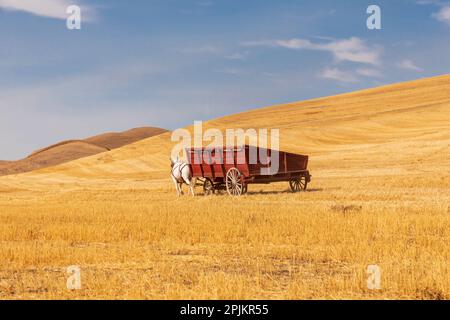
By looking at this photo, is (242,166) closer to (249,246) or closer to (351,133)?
(249,246)

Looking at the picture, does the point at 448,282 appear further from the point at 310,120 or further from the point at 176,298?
the point at 310,120

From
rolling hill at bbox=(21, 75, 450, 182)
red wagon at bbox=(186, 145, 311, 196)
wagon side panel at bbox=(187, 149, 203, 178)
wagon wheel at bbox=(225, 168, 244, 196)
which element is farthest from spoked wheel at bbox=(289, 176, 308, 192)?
rolling hill at bbox=(21, 75, 450, 182)

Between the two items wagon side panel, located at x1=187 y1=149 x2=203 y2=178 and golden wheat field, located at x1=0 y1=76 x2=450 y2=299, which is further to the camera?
wagon side panel, located at x1=187 y1=149 x2=203 y2=178

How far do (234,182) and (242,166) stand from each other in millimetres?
881

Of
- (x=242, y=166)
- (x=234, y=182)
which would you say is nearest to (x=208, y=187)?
(x=234, y=182)

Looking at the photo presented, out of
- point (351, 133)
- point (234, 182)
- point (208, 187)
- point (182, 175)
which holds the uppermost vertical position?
point (351, 133)

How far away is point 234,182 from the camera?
28.4 metres

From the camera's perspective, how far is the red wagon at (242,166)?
2812 cm

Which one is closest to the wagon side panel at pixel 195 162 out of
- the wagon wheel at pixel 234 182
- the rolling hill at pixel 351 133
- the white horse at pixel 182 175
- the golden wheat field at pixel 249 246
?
the white horse at pixel 182 175

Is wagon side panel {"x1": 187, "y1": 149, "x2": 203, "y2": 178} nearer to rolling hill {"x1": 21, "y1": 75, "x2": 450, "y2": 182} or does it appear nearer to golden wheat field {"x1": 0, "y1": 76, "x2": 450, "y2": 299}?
golden wheat field {"x1": 0, "y1": 76, "x2": 450, "y2": 299}

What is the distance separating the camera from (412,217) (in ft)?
53.1

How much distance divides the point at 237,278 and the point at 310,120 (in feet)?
196

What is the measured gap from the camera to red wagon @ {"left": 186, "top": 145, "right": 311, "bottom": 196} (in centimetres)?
2812
